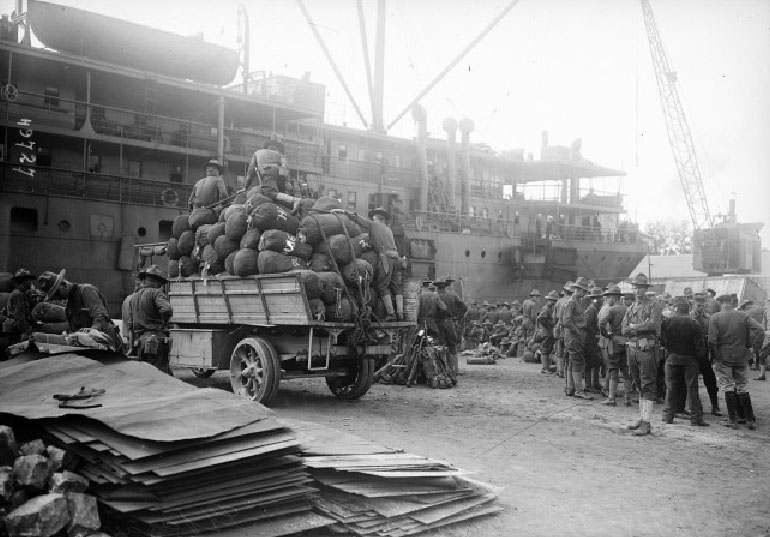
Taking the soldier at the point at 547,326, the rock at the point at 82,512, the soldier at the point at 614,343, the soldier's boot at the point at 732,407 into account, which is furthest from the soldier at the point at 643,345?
the rock at the point at 82,512

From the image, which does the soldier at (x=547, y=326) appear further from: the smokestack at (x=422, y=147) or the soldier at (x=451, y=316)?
the smokestack at (x=422, y=147)

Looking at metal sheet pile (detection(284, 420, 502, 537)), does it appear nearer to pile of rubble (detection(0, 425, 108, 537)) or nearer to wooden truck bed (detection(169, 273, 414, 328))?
pile of rubble (detection(0, 425, 108, 537))

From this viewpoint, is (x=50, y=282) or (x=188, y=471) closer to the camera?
(x=188, y=471)

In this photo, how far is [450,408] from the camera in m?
11.1

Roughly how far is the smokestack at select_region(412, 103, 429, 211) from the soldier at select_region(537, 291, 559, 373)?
69.6 ft

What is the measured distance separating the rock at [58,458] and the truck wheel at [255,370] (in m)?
Answer: 5.17

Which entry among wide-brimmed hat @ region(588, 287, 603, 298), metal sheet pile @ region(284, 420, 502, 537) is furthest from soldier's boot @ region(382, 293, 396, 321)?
wide-brimmed hat @ region(588, 287, 603, 298)

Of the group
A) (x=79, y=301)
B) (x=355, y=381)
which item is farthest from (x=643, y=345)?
(x=79, y=301)

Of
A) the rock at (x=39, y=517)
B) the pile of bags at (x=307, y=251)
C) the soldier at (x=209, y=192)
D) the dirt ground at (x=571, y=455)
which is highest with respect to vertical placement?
the soldier at (x=209, y=192)

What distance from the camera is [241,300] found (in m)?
10.3

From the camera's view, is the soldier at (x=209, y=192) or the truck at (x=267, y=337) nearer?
the truck at (x=267, y=337)

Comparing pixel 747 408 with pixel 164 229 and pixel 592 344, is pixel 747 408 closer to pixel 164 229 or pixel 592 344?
pixel 592 344

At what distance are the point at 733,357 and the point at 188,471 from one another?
8385 millimetres

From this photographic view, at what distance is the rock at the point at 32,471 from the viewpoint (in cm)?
425
